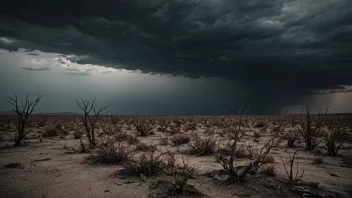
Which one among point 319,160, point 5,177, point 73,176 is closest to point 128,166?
point 73,176

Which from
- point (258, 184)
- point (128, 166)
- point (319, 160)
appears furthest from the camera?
point (319, 160)

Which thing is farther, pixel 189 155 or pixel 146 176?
pixel 189 155

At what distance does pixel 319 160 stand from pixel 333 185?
1.95 m

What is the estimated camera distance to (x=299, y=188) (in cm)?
379

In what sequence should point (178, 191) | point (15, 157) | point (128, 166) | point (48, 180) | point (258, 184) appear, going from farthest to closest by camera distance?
point (15, 157)
point (128, 166)
point (48, 180)
point (258, 184)
point (178, 191)

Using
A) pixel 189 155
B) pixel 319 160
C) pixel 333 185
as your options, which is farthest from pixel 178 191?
pixel 319 160

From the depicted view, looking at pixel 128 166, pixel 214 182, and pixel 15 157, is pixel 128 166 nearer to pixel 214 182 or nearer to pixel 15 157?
pixel 214 182

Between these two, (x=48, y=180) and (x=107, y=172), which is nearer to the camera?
(x=48, y=180)

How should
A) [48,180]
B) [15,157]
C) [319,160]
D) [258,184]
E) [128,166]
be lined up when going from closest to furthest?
[258,184] → [48,180] → [128,166] → [319,160] → [15,157]

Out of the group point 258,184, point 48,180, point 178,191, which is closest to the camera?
point 178,191

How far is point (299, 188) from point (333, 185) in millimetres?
882

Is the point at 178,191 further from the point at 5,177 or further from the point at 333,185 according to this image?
the point at 5,177

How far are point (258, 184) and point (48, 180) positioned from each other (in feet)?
12.7

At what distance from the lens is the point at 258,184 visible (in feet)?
13.1
